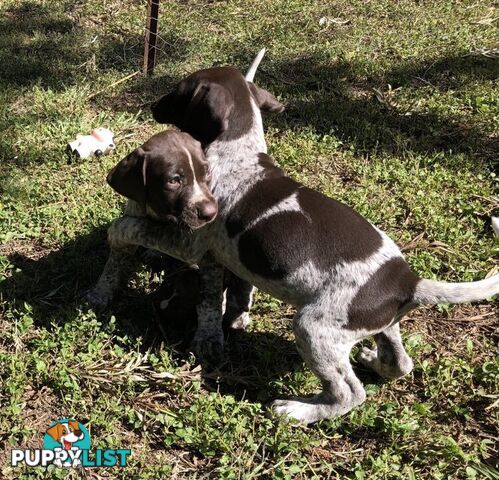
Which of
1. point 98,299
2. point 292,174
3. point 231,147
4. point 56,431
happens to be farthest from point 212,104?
point 56,431

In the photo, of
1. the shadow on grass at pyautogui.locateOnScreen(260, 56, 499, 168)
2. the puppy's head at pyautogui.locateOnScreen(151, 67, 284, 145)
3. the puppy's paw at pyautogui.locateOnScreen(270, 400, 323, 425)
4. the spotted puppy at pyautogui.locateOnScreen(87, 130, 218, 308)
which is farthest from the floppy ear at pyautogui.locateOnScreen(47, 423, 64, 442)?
the shadow on grass at pyautogui.locateOnScreen(260, 56, 499, 168)

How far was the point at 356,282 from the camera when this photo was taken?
12.7 ft

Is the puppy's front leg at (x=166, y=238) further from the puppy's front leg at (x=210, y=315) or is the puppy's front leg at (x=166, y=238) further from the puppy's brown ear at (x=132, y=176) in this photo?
the puppy's brown ear at (x=132, y=176)

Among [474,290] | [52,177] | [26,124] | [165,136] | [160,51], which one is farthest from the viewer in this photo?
[160,51]

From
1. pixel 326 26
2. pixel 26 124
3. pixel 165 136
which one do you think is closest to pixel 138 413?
pixel 165 136

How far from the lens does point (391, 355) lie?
4.27m

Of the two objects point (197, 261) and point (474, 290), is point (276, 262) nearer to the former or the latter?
point (197, 261)

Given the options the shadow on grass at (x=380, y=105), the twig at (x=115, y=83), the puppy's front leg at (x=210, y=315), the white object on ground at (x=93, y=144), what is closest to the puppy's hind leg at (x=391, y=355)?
the puppy's front leg at (x=210, y=315)

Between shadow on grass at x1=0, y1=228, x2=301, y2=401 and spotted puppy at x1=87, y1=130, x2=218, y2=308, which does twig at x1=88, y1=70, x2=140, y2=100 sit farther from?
spotted puppy at x1=87, y1=130, x2=218, y2=308

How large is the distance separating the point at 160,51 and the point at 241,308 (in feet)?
13.9

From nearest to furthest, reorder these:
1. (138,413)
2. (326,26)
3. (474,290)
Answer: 1. (474,290)
2. (138,413)
3. (326,26)

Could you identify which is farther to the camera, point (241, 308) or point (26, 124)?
point (26, 124)

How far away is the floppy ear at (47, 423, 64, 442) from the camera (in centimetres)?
391

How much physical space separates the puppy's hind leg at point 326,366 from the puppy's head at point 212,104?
4.85 ft
